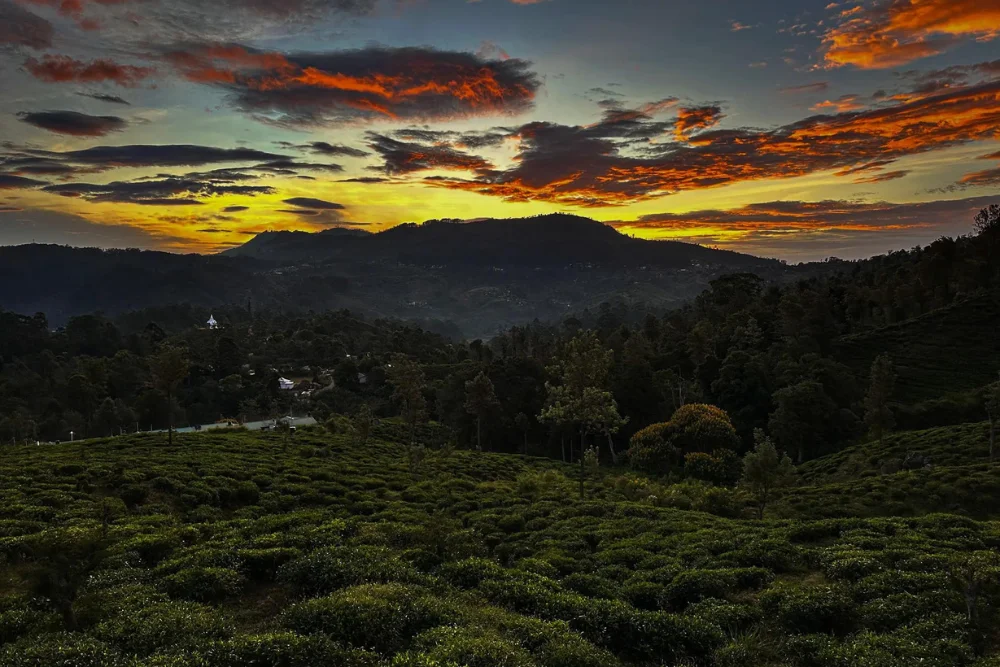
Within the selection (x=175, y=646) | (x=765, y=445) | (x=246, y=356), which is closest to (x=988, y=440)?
(x=765, y=445)

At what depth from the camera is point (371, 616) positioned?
12.5 m

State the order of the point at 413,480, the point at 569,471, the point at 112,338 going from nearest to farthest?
1. the point at 413,480
2. the point at 569,471
3. the point at 112,338

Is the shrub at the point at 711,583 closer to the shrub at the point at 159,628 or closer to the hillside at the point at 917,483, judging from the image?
the shrub at the point at 159,628

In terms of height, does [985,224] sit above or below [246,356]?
above

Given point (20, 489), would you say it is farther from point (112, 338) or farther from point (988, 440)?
point (112, 338)

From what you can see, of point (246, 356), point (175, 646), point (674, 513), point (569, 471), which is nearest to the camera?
point (175, 646)

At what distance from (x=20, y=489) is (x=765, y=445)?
42.1 m

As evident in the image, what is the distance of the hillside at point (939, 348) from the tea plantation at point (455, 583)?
5665 centimetres

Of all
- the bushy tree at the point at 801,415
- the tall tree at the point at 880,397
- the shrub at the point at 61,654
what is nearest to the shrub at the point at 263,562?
the shrub at the point at 61,654

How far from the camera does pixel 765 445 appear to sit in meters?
33.4

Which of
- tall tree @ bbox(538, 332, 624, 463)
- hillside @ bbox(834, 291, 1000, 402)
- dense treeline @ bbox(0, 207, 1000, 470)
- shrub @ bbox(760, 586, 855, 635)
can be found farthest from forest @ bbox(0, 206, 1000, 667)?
hillside @ bbox(834, 291, 1000, 402)

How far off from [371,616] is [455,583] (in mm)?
4638

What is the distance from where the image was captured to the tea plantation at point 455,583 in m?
11.5

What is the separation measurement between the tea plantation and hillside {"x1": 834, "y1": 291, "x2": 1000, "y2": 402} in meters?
56.6
